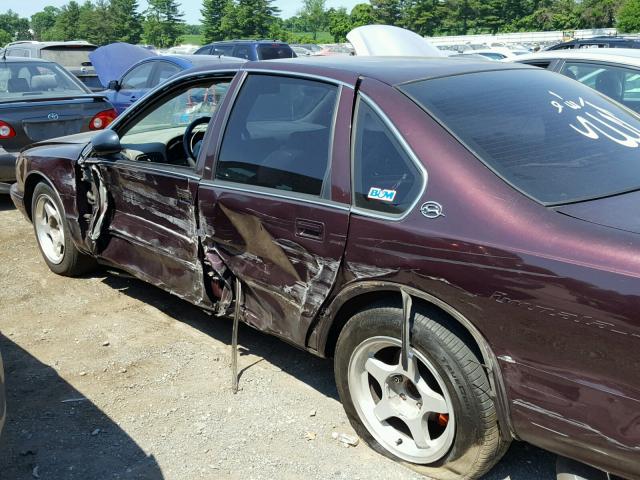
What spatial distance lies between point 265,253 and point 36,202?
2825mm

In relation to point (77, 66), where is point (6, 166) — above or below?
below

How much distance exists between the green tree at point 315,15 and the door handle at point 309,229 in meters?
121

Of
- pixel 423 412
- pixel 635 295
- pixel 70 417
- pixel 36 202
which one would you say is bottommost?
pixel 70 417

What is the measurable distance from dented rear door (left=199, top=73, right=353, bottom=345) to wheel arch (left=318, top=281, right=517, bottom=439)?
0.09 metres

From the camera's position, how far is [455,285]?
2387 mm

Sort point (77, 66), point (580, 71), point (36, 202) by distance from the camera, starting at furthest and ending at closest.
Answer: point (77, 66) < point (580, 71) < point (36, 202)

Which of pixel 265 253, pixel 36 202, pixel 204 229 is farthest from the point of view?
pixel 36 202

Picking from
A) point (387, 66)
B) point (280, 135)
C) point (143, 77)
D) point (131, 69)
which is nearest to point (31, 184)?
point (280, 135)

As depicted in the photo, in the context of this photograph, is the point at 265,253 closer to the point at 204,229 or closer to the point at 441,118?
the point at 204,229

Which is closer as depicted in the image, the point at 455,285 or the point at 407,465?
the point at 455,285

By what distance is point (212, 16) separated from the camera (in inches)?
3302

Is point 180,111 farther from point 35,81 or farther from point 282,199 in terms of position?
point 35,81

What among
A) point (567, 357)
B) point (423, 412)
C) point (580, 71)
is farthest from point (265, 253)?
point (580, 71)

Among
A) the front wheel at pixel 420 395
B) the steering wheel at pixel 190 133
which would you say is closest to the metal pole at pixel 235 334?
the front wheel at pixel 420 395
